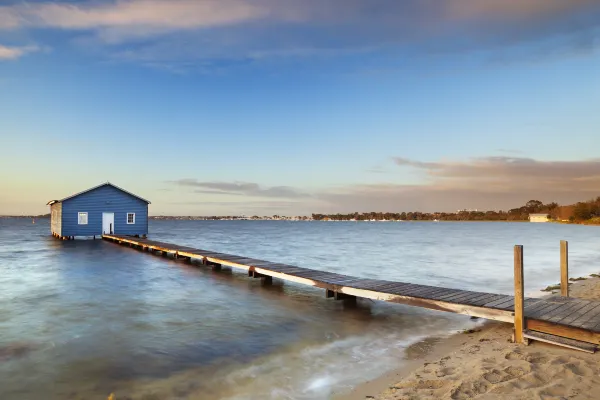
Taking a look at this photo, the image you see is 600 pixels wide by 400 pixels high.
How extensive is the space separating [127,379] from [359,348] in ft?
14.7

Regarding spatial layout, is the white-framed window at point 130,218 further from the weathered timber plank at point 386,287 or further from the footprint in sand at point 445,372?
the footprint in sand at point 445,372

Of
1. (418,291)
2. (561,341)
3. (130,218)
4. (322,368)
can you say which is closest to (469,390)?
(561,341)

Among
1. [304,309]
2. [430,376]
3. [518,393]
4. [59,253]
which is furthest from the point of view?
[59,253]

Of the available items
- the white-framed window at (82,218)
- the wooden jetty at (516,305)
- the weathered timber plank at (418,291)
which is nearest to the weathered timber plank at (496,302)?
the wooden jetty at (516,305)

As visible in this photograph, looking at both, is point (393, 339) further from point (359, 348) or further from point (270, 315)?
point (270, 315)

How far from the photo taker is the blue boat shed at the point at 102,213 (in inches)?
1560

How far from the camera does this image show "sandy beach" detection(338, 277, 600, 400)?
527 centimetres

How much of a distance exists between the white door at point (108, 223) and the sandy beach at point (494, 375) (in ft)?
131

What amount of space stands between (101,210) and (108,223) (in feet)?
5.01

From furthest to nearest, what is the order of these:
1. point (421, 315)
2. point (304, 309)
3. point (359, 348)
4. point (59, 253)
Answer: point (59, 253) → point (304, 309) → point (421, 315) → point (359, 348)

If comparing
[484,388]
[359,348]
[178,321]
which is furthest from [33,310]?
[484,388]

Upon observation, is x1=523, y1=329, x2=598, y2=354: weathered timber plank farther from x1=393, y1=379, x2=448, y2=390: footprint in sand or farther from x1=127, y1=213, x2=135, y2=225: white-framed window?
x1=127, y1=213, x2=135, y2=225: white-framed window

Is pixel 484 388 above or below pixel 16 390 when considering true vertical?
above

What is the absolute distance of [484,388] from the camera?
17.9ft
